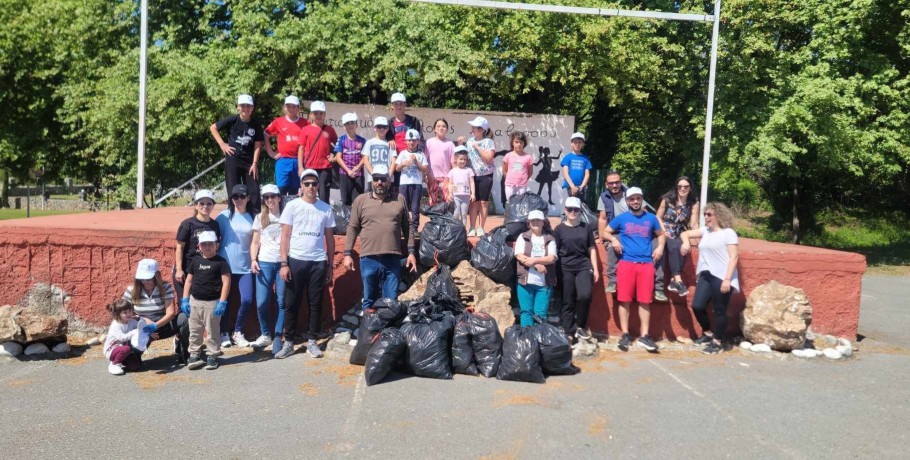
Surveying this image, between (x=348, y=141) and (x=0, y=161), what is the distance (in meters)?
16.9

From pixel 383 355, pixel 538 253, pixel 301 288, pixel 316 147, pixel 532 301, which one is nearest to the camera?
pixel 383 355

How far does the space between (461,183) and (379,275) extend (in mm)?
1699

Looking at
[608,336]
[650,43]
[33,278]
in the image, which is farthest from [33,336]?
[650,43]

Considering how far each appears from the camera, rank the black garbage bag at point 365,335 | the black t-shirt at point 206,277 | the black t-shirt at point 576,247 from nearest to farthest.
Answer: the black t-shirt at point 206,277 < the black garbage bag at point 365,335 < the black t-shirt at point 576,247

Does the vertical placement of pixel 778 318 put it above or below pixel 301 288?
below

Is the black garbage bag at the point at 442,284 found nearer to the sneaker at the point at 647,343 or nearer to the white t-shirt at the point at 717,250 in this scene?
the sneaker at the point at 647,343

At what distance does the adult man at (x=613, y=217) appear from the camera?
25.2 ft

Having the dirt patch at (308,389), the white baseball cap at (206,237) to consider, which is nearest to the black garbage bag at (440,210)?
the white baseball cap at (206,237)

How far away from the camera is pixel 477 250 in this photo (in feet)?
24.9

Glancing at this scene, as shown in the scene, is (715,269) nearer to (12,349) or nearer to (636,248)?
(636,248)

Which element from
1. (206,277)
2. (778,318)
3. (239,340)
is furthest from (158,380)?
(778,318)

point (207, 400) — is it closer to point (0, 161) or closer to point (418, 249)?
point (418, 249)

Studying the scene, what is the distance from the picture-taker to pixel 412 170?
319 inches

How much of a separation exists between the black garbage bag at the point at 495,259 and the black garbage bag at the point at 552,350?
3.47ft
